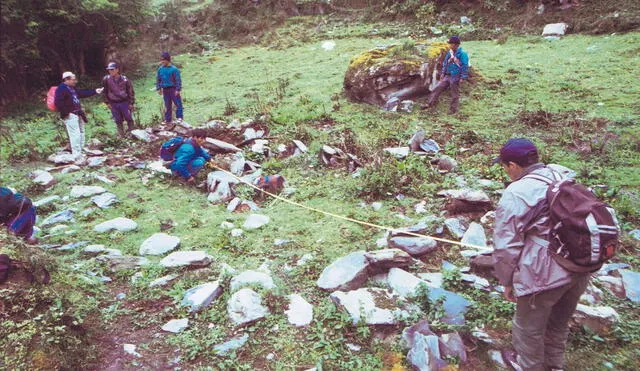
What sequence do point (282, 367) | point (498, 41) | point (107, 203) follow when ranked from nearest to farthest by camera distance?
point (282, 367) < point (107, 203) < point (498, 41)

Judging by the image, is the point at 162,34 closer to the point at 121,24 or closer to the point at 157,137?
the point at 121,24

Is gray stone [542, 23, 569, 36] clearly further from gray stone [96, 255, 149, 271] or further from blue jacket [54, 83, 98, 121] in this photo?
gray stone [96, 255, 149, 271]

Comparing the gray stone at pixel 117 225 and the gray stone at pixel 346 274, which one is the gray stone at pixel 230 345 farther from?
the gray stone at pixel 117 225

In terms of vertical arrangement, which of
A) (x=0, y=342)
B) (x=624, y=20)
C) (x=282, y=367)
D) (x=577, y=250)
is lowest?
(x=282, y=367)

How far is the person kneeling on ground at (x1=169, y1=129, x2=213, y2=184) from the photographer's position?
20.9 feet

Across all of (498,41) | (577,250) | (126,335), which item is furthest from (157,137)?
(498,41)

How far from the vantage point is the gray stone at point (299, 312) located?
338cm

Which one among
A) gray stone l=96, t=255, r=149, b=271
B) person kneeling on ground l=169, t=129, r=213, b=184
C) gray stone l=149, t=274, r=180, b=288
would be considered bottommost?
gray stone l=149, t=274, r=180, b=288

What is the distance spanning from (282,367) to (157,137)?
670 centimetres

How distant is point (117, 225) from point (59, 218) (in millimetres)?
930

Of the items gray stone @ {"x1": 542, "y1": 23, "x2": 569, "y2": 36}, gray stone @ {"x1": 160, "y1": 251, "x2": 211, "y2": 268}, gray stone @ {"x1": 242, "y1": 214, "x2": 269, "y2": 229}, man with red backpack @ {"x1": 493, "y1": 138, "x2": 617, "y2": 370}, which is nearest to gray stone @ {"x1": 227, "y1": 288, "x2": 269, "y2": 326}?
gray stone @ {"x1": 160, "y1": 251, "x2": 211, "y2": 268}

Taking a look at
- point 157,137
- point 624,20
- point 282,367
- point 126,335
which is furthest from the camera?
point 624,20

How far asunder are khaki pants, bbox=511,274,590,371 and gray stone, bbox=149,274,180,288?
3012 mm

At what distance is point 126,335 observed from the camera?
131 inches
